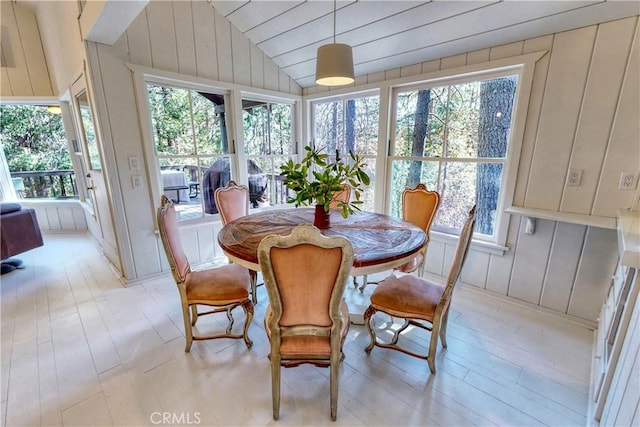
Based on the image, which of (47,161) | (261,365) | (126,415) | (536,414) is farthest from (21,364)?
(47,161)

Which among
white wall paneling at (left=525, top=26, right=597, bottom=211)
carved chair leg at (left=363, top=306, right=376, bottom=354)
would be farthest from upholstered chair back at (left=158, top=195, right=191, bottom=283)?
white wall paneling at (left=525, top=26, right=597, bottom=211)

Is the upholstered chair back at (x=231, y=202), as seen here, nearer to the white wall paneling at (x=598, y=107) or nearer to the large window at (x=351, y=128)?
the large window at (x=351, y=128)

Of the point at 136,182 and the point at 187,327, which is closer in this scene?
the point at 187,327

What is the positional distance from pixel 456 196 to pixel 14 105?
6042 mm

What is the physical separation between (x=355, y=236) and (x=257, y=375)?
1.03m

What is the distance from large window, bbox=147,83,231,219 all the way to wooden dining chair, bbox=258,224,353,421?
2.26m

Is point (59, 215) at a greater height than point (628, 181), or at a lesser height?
lesser

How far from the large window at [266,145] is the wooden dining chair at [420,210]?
6.24 feet

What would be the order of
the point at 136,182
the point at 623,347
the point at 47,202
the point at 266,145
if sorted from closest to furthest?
the point at 623,347
the point at 136,182
the point at 266,145
the point at 47,202

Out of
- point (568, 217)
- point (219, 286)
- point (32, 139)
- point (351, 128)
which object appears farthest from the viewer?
point (32, 139)

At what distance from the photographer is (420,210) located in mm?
2396

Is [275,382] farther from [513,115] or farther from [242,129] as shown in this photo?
[242,129]

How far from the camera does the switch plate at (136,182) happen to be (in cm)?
260

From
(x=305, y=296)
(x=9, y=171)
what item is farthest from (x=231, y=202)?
(x=9, y=171)
